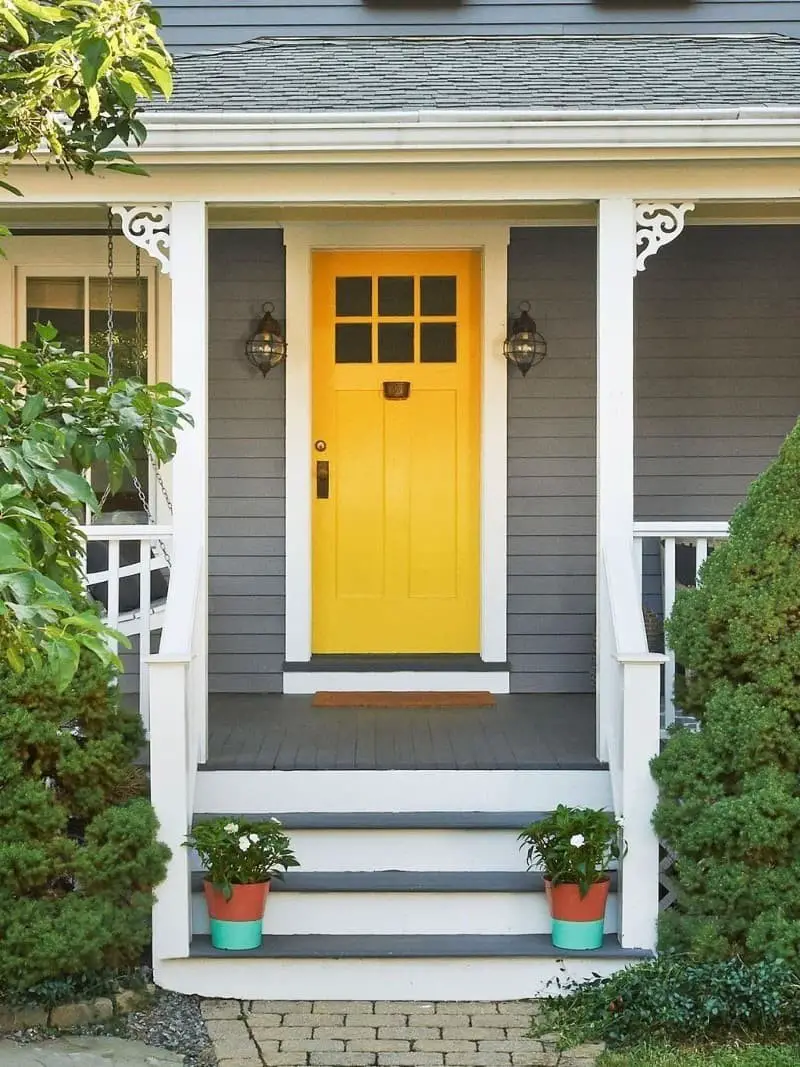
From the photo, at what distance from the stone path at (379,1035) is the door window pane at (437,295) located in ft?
11.7

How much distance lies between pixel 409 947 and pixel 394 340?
3.28 metres

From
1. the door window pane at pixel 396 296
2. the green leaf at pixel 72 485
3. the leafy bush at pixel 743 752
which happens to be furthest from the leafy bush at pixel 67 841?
the door window pane at pixel 396 296

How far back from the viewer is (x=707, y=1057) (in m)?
3.85

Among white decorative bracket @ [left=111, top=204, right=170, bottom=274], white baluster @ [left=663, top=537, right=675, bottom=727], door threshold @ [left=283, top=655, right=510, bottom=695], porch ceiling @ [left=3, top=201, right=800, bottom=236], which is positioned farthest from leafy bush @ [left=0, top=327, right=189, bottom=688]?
door threshold @ [left=283, top=655, right=510, bottom=695]

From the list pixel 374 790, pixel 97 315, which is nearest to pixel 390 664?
pixel 374 790

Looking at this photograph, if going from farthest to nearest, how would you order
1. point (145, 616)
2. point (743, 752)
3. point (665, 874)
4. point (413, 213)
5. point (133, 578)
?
point (133, 578)
point (413, 213)
point (145, 616)
point (665, 874)
point (743, 752)

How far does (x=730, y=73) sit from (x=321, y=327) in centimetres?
238

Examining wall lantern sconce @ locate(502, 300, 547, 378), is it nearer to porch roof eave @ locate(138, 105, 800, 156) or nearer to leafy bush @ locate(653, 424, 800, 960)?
porch roof eave @ locate(138, 105, 800, 156)

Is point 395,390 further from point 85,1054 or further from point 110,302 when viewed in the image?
point 85,1054

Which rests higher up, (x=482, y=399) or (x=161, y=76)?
(x=161, y=76)

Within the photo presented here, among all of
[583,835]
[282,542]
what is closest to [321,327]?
[282,542]

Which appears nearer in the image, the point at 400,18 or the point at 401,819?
the point at 401,819

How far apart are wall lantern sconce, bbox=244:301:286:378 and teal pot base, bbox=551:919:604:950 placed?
322cm

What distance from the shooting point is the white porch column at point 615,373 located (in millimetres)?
5082
